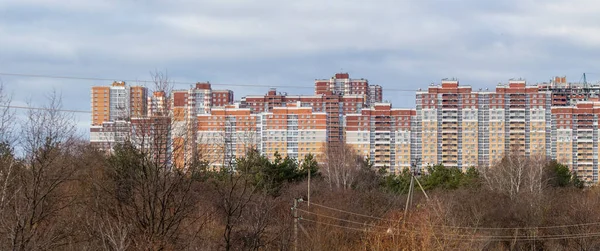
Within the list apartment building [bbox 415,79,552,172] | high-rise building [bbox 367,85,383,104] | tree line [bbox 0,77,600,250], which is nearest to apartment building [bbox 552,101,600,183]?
apartment building [bbox 415,79,552,172]

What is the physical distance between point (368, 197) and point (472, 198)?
15.7 feet

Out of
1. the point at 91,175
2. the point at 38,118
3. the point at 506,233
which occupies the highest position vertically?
the point at 38,118

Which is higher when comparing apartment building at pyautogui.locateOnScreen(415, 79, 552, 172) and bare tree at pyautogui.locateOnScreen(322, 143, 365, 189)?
apartment building at pyautogui.locateOnScreen(415, 79, 552, 172)

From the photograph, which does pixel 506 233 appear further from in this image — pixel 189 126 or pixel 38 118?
pixel 38 118

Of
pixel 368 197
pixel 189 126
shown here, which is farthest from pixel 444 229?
pixel 368 197

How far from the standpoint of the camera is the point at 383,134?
74.9 metres

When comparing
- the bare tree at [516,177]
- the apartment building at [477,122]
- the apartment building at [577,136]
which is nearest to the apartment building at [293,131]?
the apartment building at [477,122]

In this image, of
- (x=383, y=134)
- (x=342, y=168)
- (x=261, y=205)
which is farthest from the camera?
(x=383, y=134)

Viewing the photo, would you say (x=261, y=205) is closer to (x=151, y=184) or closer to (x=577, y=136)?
(x=151, y=184)

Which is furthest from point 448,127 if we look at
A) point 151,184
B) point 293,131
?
point 151,184

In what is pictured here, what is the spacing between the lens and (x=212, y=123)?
73750 mm

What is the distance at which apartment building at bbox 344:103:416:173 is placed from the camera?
7494 centimetres

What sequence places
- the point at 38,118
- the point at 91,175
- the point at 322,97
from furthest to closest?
the point at 322,97 < the point at 91,175 < the point at 38,118

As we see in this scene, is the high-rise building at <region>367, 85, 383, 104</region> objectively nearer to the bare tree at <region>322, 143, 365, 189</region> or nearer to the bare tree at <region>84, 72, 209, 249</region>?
the bare tree at <region>322, 143, 365, 189</region>
